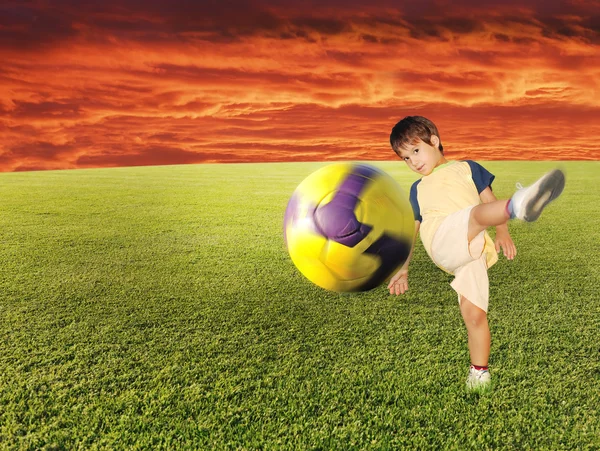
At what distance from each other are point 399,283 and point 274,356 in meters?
0.88

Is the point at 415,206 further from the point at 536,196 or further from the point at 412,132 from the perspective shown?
the point at 536,196

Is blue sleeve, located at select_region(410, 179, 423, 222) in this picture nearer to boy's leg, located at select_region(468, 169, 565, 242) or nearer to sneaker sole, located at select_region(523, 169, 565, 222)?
boy's leg, located at select_region(468, 169, 565, 242)

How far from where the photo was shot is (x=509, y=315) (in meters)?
3.70

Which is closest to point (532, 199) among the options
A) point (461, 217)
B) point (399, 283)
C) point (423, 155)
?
point (461, 217)

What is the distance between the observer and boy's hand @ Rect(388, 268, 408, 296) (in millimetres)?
3088

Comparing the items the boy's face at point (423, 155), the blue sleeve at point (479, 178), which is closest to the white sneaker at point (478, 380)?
the blue sleeve at point (479, 178)

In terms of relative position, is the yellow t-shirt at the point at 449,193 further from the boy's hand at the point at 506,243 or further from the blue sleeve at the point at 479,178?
the boy's hand at the point at 506,243

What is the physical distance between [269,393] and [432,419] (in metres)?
0.81

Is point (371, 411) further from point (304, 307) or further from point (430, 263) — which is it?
point (430, 263)

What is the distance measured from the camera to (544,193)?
2.31 metres

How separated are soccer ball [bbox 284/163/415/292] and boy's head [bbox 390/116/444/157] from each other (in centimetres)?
24

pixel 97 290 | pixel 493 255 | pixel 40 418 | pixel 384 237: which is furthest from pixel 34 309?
pixel 493 255

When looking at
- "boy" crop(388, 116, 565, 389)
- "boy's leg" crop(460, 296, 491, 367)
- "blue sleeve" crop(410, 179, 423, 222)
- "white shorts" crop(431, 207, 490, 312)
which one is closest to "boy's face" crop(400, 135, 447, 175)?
"boy" crop(388, 116, 565, 389)

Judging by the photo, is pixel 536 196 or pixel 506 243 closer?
pixel 536 196
